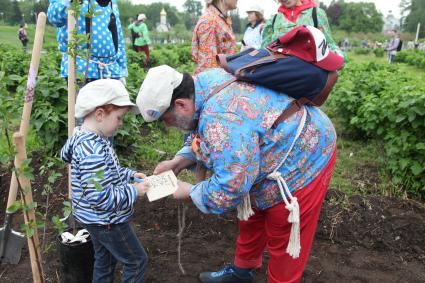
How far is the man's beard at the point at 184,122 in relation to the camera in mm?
1812

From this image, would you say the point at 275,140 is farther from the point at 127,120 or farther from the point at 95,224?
the point at 127,120

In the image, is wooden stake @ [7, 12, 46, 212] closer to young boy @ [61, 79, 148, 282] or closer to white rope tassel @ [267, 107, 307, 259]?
young boy @ [61, 79, 148, 282]

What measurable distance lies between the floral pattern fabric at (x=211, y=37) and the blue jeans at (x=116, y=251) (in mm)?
2392

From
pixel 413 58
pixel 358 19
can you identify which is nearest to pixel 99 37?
pixel 413 58

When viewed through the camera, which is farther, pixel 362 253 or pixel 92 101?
pixel 362 253

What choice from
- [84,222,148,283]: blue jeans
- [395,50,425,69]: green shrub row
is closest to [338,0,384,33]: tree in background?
[395,50,425,69]: green shrub row

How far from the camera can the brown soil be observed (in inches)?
113

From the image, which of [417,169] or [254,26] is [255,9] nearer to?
[254,26]

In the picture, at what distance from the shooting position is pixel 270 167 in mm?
1883

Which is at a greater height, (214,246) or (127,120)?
(127,120)

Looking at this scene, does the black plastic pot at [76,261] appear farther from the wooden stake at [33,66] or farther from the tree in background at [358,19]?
the tree in background at [358,19]

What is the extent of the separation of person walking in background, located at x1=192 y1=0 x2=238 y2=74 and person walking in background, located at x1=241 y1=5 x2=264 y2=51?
2010 millimetres

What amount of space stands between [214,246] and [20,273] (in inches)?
54.6

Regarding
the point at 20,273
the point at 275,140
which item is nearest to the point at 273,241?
the point at 275,140
